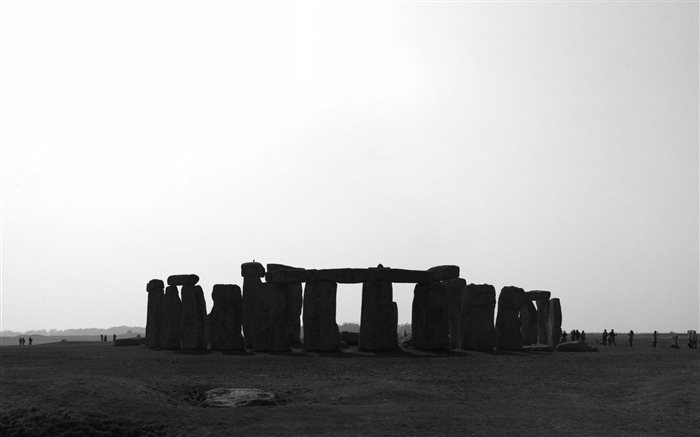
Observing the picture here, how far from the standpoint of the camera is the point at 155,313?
3800 centimetres

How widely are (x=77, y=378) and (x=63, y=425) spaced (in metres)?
3.65

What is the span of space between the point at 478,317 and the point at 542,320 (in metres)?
9.47

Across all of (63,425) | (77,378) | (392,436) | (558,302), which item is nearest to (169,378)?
(77,378)

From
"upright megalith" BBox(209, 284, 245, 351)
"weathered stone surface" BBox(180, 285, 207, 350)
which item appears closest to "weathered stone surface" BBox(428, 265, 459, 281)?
"upright megalith" BBox(209, 284, 245, 351)

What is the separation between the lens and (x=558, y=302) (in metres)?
40.8

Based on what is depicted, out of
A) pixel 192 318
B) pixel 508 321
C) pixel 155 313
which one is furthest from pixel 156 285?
pixel 508 321

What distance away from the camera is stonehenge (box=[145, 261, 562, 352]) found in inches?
1256

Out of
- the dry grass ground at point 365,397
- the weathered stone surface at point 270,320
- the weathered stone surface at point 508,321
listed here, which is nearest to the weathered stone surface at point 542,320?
the weathered stone surface at point 508,321

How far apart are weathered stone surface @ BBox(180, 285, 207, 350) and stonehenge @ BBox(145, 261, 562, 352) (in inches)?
1.8

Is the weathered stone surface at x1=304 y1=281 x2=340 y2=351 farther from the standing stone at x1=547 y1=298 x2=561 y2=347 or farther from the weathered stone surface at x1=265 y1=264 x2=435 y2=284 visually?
the standing stone at x1=547 y1=298 x2=561 y2=347

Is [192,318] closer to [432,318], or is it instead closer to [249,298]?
[249,298]

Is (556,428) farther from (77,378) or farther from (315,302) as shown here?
(315,302)

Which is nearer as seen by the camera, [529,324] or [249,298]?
[249,298]

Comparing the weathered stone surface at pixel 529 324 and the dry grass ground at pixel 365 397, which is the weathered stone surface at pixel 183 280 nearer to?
the dry grass ground at pixel 365 397
